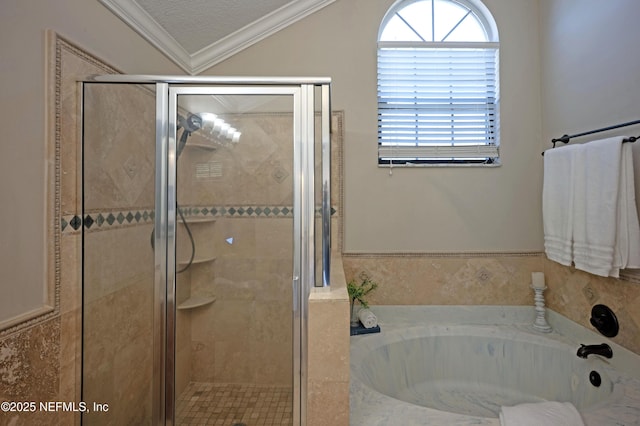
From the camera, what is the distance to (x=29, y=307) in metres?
1.09

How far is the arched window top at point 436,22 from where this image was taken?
86.9 inches

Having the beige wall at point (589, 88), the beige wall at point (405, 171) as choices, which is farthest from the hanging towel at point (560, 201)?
the beige wall at point (405, 171)

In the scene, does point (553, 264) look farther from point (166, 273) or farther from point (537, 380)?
point (166, 273)

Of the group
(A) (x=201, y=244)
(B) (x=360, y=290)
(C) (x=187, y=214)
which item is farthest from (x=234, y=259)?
(B) (x=360, y=290)

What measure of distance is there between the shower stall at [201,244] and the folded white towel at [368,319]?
28.6 inches

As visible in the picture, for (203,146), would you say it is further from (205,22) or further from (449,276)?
(449,276)

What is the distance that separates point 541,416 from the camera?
1092 mm

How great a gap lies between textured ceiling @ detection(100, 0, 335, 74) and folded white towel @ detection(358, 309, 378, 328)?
6.21ft

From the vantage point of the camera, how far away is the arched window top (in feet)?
7.24

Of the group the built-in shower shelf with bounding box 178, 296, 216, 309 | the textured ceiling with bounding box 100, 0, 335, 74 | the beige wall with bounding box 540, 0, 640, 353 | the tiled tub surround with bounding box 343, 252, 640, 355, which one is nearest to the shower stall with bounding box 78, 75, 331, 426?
the built-in shower shelf with bounding box 178, 296, 216, 309

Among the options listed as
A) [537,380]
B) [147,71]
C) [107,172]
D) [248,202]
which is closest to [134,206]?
[107,172]

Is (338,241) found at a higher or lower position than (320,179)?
lower

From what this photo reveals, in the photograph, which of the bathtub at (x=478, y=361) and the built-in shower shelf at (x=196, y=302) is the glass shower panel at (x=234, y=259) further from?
the bathtub at (x=478, y=361)

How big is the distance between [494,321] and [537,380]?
1.25ft
